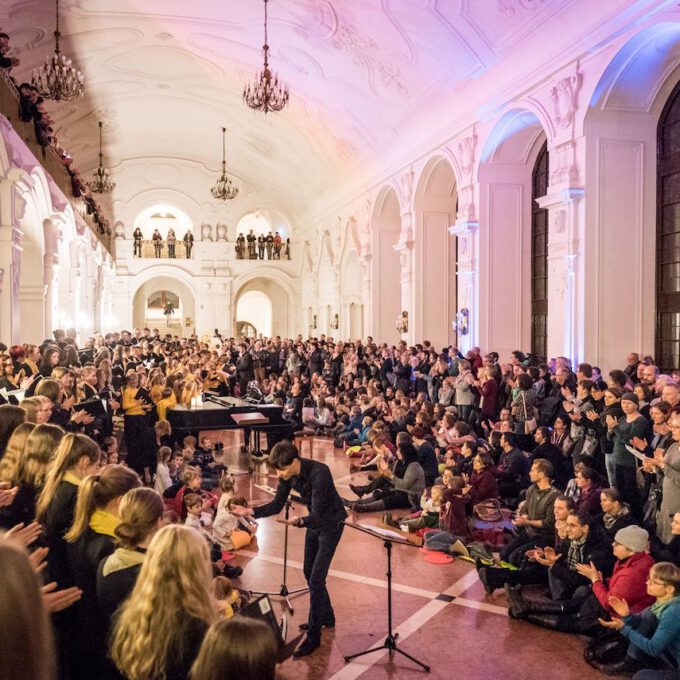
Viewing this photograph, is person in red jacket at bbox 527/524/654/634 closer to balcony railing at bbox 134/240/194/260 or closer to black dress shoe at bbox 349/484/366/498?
black dress shoe at bbox 349/484/366/498

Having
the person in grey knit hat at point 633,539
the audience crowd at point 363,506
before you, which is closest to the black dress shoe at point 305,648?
the audience crowd at point 363,506

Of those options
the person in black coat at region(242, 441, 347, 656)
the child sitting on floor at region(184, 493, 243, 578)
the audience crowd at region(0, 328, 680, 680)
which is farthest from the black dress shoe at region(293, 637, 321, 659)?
the child sitting on floor at region(184, 493, 243, 578)

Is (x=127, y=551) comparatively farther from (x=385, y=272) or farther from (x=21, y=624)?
(x=385, y=272)

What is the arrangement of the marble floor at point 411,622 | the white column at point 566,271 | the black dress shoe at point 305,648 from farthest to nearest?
1. the white column at point 566,271
2. the black dress shoe at point 305,648
3. the marble floor at point 411,622

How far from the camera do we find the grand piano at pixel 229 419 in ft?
35.9

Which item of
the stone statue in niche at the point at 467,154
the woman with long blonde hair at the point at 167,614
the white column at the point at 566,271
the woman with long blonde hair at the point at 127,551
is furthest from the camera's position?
the stone statue in niche at the point at 467,154

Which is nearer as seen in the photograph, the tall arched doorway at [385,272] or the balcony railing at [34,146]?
the balcony railing at [34,146]

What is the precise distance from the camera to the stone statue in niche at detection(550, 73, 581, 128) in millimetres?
11555

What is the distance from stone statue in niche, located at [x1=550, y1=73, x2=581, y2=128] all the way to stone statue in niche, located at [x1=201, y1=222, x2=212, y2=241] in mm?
23516

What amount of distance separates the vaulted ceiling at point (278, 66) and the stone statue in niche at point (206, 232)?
428 centimetres

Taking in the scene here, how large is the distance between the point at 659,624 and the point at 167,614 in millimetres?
3250

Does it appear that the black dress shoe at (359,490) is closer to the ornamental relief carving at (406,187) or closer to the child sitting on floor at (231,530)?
the child sitting on floor at (231,530)

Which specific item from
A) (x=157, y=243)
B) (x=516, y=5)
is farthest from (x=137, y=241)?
(x=516, y=5)

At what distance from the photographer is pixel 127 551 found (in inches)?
121
